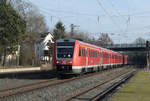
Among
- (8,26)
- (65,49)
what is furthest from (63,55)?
(8,26)

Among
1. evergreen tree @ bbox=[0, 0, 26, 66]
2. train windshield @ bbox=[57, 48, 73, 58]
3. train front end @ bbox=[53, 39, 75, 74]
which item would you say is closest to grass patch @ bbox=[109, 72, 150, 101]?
train front end @ bbox=[53, 39, 75, 74]

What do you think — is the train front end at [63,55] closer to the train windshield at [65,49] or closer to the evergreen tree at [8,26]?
the train windshield at [65,49]

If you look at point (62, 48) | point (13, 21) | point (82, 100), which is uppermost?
point (13, 21)

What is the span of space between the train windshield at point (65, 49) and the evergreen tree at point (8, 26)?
1826 cm

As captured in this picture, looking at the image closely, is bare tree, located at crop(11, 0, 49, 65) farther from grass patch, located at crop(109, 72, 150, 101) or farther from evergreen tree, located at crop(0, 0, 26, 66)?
Result: grass patch, located at crop(109, 72, 150, 101)

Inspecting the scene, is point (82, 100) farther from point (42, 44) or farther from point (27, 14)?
point (42, 44)

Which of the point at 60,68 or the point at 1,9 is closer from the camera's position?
the point at 60,68

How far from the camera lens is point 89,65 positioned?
24.9m

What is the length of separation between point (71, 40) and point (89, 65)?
4912mm

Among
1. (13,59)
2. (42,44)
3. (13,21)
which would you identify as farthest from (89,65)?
(42,44)

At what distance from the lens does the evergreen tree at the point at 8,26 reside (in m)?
37.0

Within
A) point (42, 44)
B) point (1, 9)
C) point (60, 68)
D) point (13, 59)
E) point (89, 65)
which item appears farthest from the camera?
point (42, 44)

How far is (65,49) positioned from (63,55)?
0.57m

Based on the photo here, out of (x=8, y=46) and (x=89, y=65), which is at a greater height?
(x=8, y=46)
